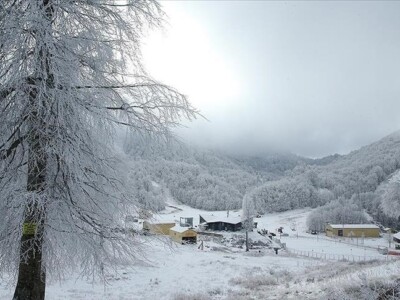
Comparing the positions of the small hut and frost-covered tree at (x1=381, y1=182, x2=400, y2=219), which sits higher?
frost-covered tree at (x1=381, y1=182, x2=400, y2=219)

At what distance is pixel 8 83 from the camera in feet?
16.6

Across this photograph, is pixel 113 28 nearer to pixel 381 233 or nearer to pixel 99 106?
pixel 99 106

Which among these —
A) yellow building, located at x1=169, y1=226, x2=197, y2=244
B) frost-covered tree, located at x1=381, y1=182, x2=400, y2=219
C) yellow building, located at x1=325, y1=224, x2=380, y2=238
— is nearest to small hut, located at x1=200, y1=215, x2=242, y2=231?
yellow building, located at x1=325, y1=224, x2=380, y2=238

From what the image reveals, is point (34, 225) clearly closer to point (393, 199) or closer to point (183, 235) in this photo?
point (393, 199)

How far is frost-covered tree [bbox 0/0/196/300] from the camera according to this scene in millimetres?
5148

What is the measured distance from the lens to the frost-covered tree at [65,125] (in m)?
5.15

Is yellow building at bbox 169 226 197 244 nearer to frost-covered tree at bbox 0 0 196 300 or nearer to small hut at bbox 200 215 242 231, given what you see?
small hut at bbox 200 215 242 231

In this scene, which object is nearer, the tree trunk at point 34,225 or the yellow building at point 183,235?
the tree trunk at point 34,225

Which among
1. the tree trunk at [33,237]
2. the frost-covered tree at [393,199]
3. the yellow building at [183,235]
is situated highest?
the frost-covered tree at [393,199]

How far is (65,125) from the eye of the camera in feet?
17.9

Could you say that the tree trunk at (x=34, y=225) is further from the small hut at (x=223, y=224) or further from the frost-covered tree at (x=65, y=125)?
the small hut at (x=223, y=224)

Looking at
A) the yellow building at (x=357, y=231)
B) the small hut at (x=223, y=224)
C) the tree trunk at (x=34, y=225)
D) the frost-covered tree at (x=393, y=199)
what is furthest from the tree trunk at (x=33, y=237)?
the yellow building at (x=357, y=231)

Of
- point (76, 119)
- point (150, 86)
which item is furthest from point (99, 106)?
point (150, 86)

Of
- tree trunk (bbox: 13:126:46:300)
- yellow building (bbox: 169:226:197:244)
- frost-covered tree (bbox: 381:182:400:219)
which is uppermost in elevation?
frost-covered tree (bbox: 381:182:400:219)
